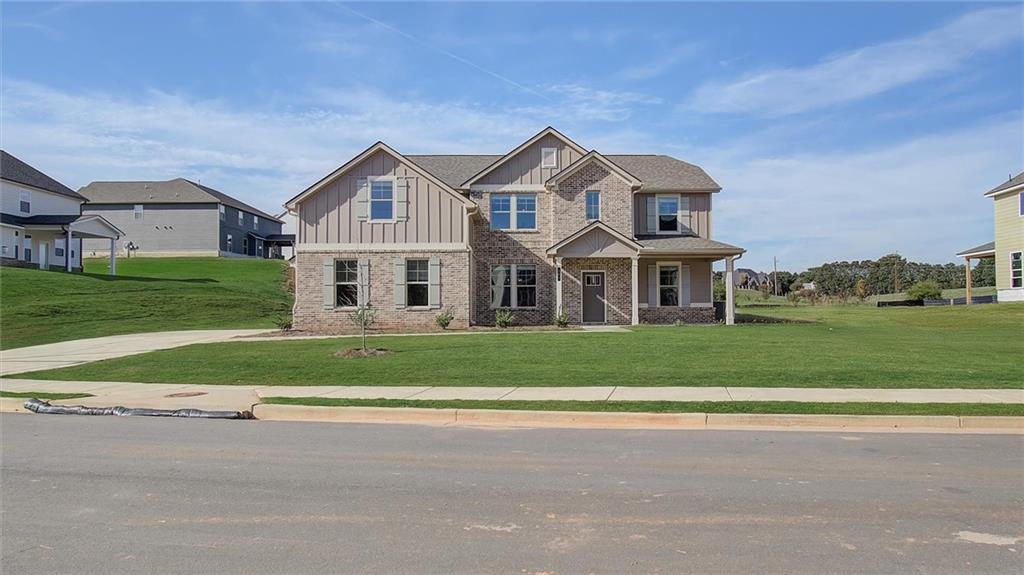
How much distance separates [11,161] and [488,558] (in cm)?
5505

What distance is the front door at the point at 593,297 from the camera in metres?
28.7

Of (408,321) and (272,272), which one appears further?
(272,272)

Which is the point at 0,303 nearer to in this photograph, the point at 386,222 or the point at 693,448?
the point at 386,222

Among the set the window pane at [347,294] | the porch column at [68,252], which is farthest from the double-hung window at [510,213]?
the porch column at [68,252]

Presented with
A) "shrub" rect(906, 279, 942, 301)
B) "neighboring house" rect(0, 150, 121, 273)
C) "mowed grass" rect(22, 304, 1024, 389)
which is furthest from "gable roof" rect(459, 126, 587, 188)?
"neighboring house" rect(0, 150, 121, 273)

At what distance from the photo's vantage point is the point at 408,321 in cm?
2678

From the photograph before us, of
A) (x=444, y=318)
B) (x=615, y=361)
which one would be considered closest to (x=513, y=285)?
(x=444, y=318)

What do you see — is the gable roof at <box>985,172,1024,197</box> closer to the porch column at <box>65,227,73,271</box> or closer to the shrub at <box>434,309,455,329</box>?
the shrub at <box>434,309,455,329</box>

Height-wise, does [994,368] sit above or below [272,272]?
below

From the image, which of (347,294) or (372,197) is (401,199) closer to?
(372,197)

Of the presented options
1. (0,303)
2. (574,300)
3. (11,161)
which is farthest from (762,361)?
(11,161)

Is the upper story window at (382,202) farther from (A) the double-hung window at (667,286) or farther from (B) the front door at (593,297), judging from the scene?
(A) the double-hung window at (667,286)

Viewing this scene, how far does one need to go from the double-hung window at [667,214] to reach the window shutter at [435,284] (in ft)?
31.4

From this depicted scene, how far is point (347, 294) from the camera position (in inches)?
1066
